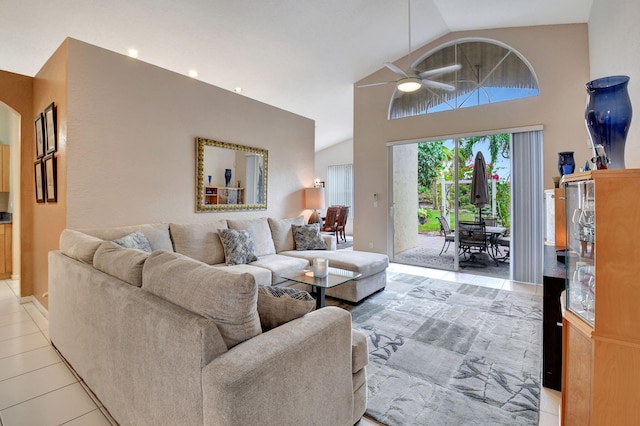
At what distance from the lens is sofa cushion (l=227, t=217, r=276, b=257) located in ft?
12.9

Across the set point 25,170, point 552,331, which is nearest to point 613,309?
point 552,331

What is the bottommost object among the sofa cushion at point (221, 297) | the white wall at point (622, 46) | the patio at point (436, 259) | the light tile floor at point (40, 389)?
the light tile floor at point (40, 389)

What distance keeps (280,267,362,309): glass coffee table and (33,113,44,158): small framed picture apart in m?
2.97

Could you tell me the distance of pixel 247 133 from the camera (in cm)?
443

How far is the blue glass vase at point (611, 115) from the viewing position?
1364mm

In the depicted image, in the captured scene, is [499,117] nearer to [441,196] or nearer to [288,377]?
[441,196]

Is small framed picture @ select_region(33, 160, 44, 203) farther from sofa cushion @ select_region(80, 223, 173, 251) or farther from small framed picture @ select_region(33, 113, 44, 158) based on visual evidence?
sofa cushion @ select_region(80, 223, 173, 251)

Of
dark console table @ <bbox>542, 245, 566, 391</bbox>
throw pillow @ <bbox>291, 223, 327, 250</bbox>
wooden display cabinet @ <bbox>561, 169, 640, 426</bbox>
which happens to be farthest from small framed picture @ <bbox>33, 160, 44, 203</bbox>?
dark console table @ <bbox>542, 245, 566, 391</bbox>

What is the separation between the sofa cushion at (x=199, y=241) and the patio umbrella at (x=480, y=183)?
172 inches

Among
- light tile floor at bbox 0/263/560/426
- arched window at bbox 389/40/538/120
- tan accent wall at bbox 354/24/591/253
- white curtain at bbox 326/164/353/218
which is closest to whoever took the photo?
light tile floor at bbox 0/263/560/426

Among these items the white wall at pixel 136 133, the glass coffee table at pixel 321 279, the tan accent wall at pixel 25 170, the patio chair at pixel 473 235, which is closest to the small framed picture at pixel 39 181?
the tan accent wall at pixel 25 170

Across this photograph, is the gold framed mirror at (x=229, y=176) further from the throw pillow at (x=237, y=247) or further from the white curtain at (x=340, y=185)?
the white curtain at (x=340, y=185)

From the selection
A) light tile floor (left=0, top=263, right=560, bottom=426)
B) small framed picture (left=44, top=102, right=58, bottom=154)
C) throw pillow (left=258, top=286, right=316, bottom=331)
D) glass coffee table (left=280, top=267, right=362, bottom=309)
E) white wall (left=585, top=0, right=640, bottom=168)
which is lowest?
light tile floor (left=0, top=263, right=560, bottom=426)

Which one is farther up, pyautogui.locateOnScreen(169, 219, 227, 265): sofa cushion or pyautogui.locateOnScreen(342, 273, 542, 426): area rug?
pyautogui.locateOnScreen(169, 219, 227, 265): sofa cushion
